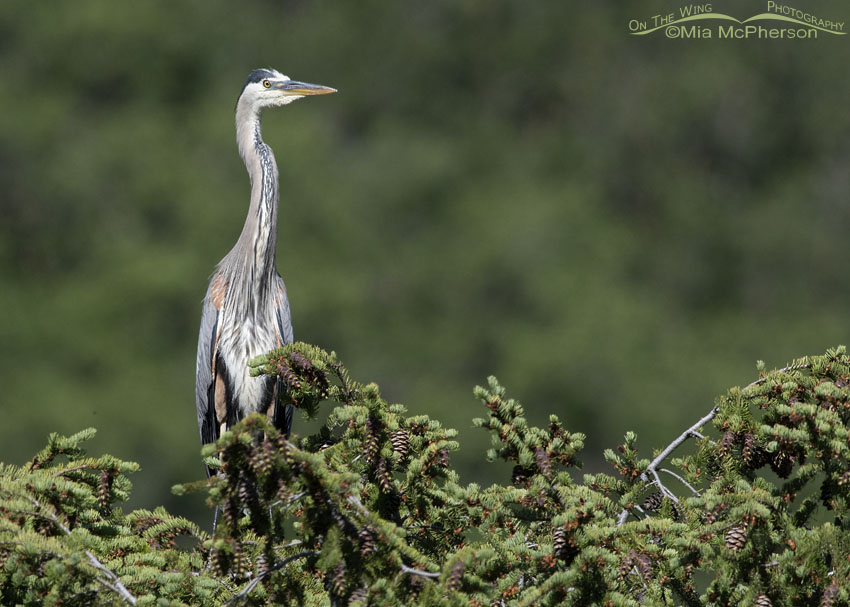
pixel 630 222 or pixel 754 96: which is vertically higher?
pixel 754 96

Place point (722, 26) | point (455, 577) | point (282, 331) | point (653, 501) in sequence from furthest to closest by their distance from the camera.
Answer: point (722, 26) < point (282, 331) < point (653, 501) < point (455, 577)

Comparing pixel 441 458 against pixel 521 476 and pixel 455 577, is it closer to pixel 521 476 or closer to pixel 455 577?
pixel 521 476

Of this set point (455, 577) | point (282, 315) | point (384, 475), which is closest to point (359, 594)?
point (455, 577)

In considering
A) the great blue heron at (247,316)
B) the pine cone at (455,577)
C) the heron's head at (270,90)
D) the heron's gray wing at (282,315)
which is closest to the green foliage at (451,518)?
the pine cone at (455,577)

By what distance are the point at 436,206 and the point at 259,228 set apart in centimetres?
1654

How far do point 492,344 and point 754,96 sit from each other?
26.9 ft

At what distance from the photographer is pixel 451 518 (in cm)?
284

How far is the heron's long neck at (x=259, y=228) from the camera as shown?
515 centimetres

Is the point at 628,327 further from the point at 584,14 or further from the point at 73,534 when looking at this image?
the point at 73,534

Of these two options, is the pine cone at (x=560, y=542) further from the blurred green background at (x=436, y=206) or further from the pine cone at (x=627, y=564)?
the blurred green background at (x=436, y=206)

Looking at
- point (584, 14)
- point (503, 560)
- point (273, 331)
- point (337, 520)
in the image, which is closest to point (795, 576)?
point (503, 560)

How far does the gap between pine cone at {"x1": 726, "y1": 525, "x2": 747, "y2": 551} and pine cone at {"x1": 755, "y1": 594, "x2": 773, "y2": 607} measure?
0.38ft

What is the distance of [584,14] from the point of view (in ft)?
83.1

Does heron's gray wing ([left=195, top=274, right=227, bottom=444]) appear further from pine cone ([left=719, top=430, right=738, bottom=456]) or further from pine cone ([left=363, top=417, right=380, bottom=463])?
pine cone ([left=719, top=430, right=738, bottom=456])
